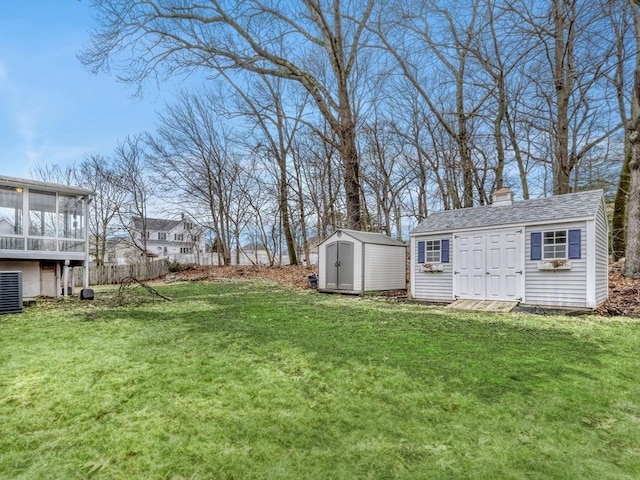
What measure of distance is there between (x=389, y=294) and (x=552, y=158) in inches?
344

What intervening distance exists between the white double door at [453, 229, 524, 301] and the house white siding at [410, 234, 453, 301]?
22 cm

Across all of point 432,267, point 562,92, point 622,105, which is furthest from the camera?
point 622,105

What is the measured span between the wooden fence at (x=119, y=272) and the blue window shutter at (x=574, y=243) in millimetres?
16040

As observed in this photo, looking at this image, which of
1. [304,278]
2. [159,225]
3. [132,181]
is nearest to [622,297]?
[304,278]

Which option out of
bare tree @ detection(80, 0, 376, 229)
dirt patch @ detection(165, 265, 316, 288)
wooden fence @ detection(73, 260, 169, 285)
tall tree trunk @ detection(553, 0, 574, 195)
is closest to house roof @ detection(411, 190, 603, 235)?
tall tree trunk @ detection(553, 0, 574, 195)

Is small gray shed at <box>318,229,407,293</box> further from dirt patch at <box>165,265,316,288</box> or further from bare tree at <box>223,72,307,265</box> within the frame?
bare tree at <box>223,72,307,265</box>

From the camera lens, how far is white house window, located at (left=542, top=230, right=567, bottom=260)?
7344 mm

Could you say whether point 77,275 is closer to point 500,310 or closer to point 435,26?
point 500,310

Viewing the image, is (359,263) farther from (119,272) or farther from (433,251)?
(119,272)

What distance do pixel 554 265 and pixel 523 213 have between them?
140 centimetres

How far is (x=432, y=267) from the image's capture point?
9109mm

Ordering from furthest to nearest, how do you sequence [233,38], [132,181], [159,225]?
[159,225], [132,181], [233,38]

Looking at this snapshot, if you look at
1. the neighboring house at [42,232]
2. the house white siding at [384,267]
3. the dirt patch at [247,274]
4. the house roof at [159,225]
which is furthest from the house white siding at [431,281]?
the house roof at [159,225]

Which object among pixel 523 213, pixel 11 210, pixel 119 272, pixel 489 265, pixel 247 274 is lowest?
pixel 247 274
